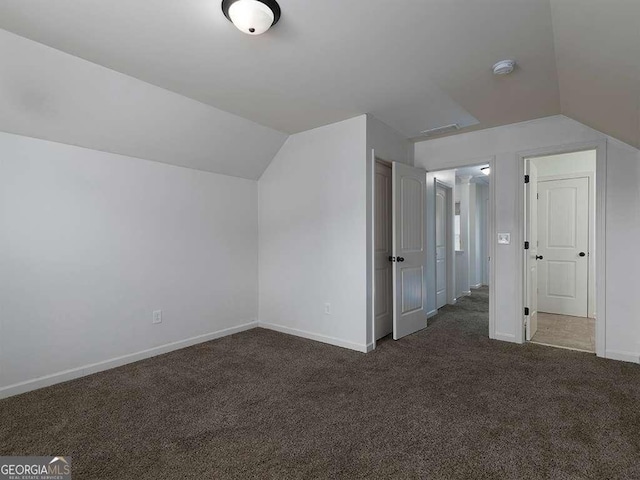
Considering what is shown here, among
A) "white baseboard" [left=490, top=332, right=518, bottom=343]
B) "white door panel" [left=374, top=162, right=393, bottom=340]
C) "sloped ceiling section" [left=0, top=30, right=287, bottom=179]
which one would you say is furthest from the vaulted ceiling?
"white baseboard" [left=490, top=332, right=518, bottom=343]

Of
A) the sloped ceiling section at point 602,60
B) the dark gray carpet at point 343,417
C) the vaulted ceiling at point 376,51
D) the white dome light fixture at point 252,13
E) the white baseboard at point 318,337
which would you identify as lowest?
the dark gray carpet at point 343,417

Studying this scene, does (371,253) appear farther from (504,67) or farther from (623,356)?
(623,356)

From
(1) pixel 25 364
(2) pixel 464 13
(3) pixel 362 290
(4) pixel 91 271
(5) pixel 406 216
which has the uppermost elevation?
(2) pixel 464 13

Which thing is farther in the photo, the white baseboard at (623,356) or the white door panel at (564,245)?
the white door panel at (564,245)

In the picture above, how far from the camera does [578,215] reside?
479 centimetres

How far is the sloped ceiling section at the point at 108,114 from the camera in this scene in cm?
225

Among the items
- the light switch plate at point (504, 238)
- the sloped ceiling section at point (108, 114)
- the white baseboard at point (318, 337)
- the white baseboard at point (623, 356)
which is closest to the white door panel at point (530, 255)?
the light switch plate at point (504, 238)

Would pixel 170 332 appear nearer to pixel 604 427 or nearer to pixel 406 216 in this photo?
pixel 406 216

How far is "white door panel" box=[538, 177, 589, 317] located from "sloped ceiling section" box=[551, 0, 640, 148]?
7.12ft

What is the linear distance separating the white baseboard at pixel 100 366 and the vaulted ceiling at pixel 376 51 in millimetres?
2463

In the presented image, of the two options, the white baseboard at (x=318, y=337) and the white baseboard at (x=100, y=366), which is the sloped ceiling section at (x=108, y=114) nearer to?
the white baseboard at (x=100, y=366)

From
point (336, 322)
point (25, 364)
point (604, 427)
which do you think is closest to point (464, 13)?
point (604, 427)

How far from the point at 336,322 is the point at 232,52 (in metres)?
2.71

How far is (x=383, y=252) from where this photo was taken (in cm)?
390
